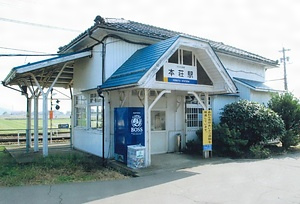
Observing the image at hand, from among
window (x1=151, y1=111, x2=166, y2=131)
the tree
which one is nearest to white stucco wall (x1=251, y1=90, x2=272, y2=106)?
the tree

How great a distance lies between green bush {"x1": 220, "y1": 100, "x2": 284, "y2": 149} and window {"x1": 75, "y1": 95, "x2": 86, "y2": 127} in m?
6.63

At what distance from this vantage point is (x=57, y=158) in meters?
9.57

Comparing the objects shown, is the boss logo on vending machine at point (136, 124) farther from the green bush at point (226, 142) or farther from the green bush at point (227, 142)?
the green bush at point (227, 142)

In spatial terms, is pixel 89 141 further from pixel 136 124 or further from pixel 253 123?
pixel 253 123

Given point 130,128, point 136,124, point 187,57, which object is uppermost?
point 187,57

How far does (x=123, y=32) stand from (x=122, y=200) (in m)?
6.60

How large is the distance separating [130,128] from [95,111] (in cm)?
296

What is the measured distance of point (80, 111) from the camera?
41.8ft

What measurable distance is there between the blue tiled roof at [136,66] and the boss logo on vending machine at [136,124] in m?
1.27

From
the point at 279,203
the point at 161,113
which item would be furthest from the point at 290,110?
the point at 279,203

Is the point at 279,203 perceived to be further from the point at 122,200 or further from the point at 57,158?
the point at 57,158

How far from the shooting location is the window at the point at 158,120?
11.1 m

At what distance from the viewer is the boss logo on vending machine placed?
8.72 meters

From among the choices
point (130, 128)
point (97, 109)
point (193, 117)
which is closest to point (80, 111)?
point (97, 109)
